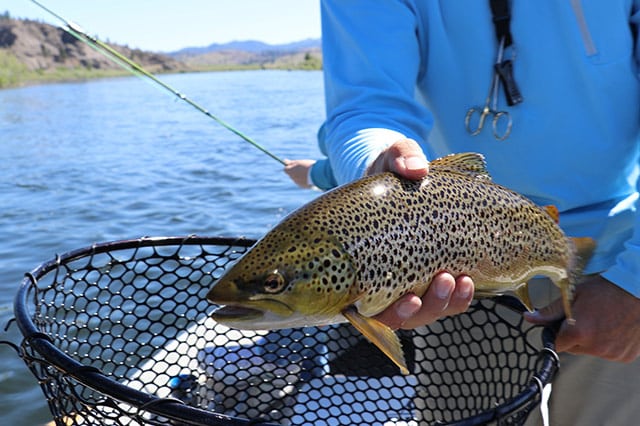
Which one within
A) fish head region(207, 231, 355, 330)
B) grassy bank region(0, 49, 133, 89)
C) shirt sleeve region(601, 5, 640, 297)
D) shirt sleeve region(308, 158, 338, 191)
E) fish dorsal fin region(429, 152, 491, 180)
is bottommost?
→ grassy bank region(0, 49, 133, 89)

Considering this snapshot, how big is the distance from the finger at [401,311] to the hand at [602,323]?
570 mm

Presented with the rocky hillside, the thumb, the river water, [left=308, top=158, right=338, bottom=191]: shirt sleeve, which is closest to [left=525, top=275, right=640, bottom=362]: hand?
the thumb

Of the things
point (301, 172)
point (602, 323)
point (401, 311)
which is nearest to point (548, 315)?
point (602, 323)

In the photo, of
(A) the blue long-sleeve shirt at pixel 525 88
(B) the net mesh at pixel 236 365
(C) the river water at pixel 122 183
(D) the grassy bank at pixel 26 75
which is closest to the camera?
(B) the net mesh at pixel 236 365

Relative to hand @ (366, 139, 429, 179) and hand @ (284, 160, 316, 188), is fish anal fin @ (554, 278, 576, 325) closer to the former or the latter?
hand @ (366, 139, 429, 179)

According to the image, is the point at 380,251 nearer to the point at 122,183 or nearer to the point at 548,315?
the point at 548,315

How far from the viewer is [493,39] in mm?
2217

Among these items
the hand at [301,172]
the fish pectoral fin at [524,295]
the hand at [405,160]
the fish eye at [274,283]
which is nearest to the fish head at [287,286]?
the fish eye at [274,283]

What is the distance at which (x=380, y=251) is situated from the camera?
5.43ft

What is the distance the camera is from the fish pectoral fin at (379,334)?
1560 millimetres

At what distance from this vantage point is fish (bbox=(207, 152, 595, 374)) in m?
1.57

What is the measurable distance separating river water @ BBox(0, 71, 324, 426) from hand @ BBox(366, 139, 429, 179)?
12.7 feet

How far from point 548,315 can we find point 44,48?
263 feet

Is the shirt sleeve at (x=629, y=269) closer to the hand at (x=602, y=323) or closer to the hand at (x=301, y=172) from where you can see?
→ the hand at (x=602, y=323)
